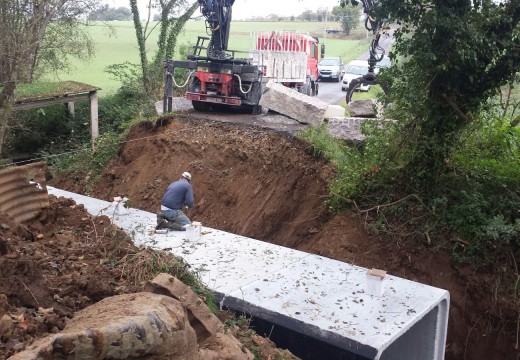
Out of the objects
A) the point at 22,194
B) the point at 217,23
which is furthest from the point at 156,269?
the point at 217,23

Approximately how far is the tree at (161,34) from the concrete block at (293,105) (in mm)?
7682

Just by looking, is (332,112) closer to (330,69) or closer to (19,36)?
(19,36)

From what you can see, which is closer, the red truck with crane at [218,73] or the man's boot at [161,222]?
the man's boot at [161,222]

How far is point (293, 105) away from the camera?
16.1 meters

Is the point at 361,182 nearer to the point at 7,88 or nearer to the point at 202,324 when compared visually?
the point at 202,324

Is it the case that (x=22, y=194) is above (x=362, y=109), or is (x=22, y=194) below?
below

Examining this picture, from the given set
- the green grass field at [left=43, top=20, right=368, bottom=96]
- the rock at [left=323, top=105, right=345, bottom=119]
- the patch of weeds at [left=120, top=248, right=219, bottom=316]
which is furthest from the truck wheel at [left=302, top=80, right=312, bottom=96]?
the patch of weeds at [left=120, top=248, right=219, bottom=316]

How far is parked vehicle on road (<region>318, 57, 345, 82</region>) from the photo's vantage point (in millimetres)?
38000

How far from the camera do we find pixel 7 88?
17.3 m

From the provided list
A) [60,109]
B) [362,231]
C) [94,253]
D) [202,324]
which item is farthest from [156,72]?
[202,324]

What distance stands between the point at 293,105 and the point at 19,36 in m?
8.95

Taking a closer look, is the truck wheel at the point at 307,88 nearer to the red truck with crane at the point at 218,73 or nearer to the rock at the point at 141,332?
the red truck with crane at the point at 218,73

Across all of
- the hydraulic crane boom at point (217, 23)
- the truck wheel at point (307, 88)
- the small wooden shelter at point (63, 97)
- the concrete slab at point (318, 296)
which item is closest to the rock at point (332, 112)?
the hydraulic crane boom at point (217, 23)

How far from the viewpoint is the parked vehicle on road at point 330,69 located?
125ft
